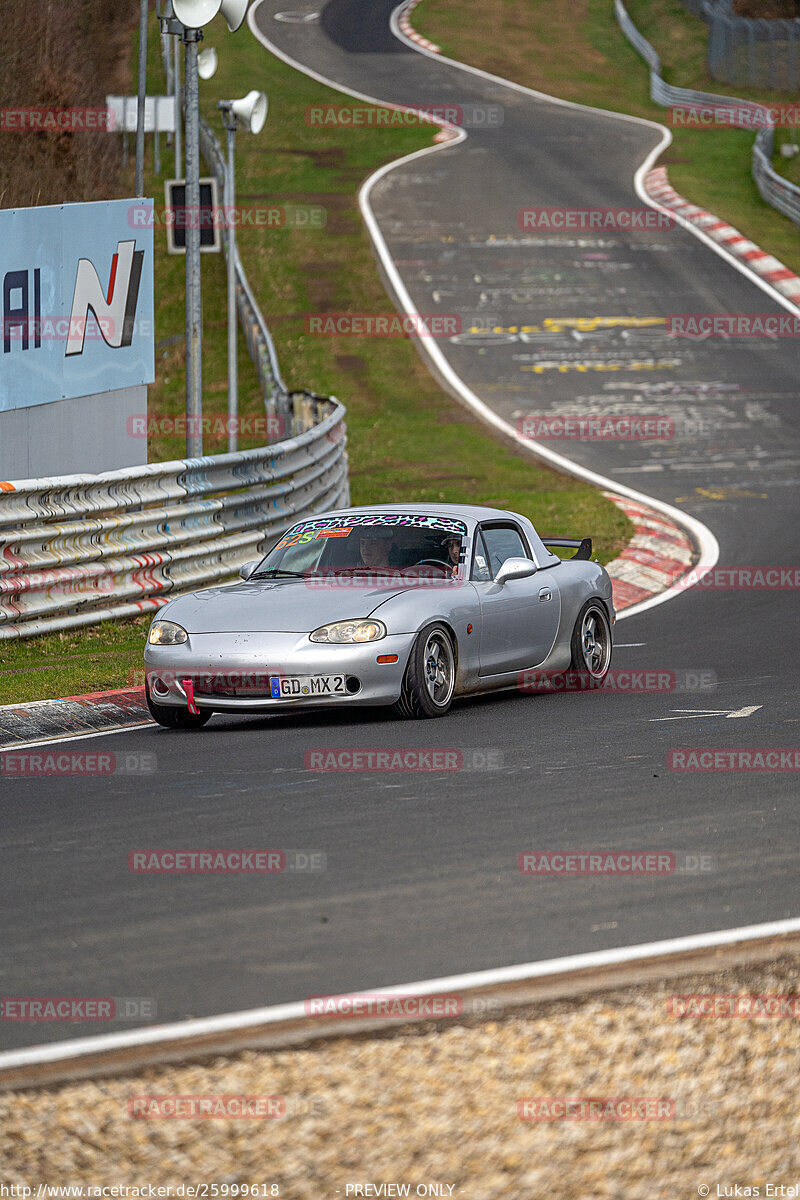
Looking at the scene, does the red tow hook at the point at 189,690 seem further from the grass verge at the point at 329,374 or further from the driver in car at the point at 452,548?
the driver in car at the point at 452,548

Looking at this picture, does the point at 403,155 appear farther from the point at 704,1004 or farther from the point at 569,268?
the point at 704,1004

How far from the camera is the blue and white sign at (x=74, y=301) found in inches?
566

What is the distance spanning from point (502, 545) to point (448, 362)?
1891 cm

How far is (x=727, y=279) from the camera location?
114ft

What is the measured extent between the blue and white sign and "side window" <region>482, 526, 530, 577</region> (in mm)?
4513

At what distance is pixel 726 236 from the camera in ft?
125

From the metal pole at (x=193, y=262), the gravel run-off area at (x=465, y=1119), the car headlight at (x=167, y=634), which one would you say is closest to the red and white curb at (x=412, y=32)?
the metal pole at (x=193, y=262)

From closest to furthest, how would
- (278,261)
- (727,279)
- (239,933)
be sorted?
(239,933)
(727,279)
(278,261)

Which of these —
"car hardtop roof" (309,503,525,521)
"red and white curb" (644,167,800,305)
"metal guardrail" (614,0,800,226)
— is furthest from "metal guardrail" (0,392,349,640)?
"metal guardrail" (614,0,800,226)

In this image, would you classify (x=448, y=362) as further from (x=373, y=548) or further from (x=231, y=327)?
(x=373, y=548)

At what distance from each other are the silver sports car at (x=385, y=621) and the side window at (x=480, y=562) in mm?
16

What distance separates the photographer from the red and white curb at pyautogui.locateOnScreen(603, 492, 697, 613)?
56.0 ft

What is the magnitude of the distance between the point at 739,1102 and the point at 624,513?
16.1 m

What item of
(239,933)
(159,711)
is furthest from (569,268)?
(239,933)
